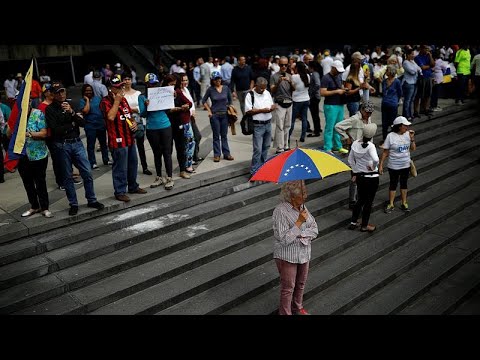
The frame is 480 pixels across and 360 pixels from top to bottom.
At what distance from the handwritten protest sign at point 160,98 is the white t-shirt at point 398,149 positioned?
3.71 m

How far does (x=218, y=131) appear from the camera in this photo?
30.1 feet

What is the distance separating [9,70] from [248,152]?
1341cm

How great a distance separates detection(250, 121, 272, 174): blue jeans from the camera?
852cm

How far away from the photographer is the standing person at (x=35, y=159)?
6562 millimetres

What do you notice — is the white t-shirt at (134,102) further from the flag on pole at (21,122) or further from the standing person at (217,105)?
the flag on pole at (21,122)

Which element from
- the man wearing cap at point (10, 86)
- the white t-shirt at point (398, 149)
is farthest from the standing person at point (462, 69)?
the man wearing cap at point (10, 86)

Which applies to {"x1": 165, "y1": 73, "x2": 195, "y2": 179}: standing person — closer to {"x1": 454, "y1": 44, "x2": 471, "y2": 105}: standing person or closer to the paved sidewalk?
the paved sidewalk

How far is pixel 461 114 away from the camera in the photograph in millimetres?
13562

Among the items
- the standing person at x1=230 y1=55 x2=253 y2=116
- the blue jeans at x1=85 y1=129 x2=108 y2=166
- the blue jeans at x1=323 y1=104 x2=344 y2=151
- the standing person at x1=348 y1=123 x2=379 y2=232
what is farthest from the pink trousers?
the standing person at x1=230 y1=55 x2=253 y2=116

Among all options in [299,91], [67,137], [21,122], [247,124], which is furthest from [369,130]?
[21,122]

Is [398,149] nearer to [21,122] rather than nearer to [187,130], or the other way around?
[187,130]

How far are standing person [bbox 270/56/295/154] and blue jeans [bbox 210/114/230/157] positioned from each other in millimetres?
1095

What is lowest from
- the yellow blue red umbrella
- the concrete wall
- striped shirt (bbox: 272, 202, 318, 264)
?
striped shirt (bbox: 272, 202, 318, 264)

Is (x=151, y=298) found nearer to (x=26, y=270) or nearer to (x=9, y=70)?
(x=26, y=270)
